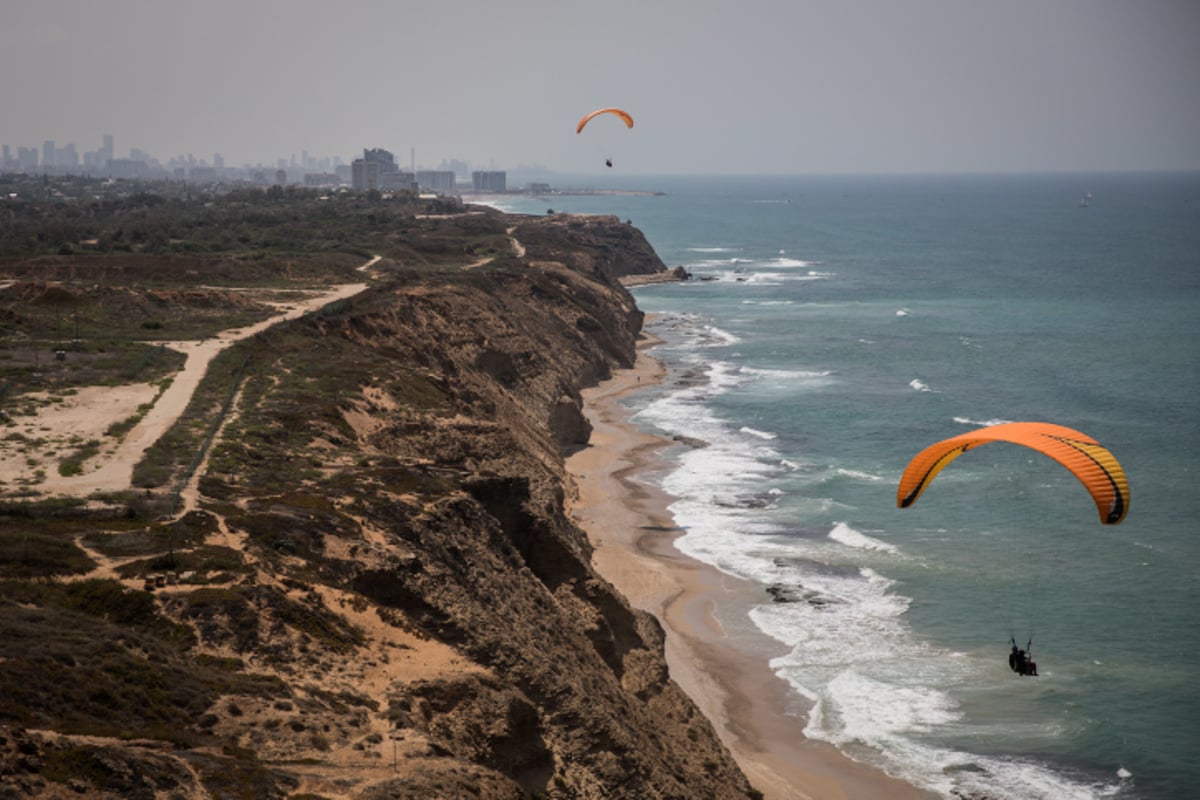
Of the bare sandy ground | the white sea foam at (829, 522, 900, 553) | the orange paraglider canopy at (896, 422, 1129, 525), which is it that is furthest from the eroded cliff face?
the white sea foam at (829, 522, 900, 553)

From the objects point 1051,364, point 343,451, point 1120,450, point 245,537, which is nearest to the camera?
point 245,537

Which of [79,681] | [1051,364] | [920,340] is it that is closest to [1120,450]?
[1051,364]

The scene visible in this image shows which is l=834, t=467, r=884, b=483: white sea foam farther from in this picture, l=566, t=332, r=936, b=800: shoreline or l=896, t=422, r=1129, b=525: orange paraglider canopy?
l=896, t=422, r=1129, b=525: orange paraglider canopy

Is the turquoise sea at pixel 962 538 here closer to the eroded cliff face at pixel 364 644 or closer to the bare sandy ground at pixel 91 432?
the eroded cliff face at pixel 364 644

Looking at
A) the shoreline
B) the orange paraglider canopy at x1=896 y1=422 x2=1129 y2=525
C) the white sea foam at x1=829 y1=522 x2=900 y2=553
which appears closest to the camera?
the orange paraglider canopy at x1=896 y1=422 x2=1129 y2=525

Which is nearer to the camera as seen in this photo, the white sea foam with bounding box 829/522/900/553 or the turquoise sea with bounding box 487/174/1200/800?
the turquoise sea with bounding box 487/174/1200/800

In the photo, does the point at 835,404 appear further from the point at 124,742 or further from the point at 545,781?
the point at 124,742
